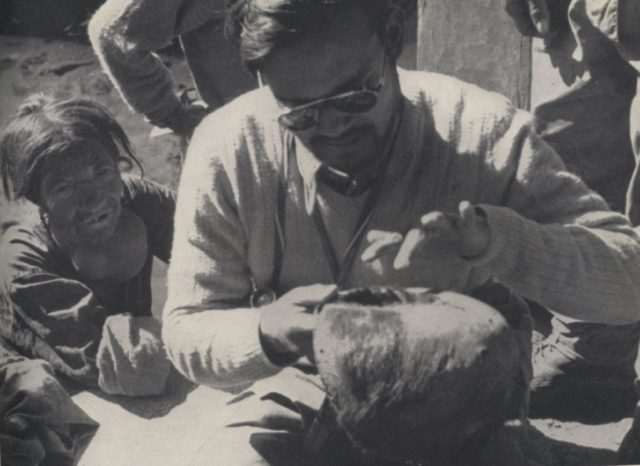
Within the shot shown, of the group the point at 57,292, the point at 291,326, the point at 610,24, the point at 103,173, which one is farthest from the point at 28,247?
the point at 610,24

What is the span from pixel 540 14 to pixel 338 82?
27.2 inches

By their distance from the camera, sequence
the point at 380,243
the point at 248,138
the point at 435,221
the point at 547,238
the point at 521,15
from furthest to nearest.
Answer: the point at 521,15
the point at 248,138
the point at 547,238
the point at 380,243
the point at 435,221

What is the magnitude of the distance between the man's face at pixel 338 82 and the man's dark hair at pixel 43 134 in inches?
22.3

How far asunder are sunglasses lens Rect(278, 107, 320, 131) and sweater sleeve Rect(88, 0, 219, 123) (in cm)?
46

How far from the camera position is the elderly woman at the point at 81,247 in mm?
3264

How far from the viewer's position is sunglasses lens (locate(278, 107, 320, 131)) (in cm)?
287

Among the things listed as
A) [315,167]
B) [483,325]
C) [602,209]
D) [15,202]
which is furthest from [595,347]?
[15,202]

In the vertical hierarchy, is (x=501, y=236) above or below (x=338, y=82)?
below

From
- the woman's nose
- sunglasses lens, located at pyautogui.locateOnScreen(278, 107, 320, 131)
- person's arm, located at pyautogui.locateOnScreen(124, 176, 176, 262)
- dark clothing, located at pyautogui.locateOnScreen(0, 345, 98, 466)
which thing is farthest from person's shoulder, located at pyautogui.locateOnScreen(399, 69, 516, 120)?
dark clothing, located at pyautogui.locateOnScreen(0, 345, 98, 466)

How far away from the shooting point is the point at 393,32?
116 inches

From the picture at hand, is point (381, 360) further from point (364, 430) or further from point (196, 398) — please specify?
point (196, 398)

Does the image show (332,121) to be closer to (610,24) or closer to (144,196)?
(144,196)

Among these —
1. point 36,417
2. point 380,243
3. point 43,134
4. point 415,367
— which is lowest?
point 36,417

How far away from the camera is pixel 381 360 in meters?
2.76
